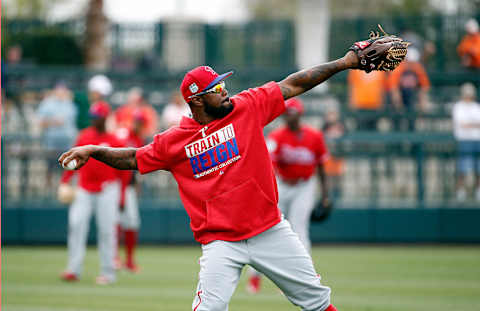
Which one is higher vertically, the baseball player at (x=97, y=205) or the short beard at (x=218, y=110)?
the short beard at (x=218, y=110)

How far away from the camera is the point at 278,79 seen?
20.8 m

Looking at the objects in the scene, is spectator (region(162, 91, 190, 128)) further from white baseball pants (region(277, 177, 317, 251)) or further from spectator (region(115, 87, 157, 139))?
white baseball pants (region(277, 177, 317, 251))

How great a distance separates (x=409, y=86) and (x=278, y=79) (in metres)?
3.83

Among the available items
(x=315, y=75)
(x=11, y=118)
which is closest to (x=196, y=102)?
(x=315, y=75)

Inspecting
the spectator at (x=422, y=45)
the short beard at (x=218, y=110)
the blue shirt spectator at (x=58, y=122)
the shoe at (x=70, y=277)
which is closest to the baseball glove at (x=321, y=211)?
the shoe at (x=70, y=277)

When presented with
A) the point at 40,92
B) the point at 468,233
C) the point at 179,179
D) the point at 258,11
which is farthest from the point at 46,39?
the point at 258,11

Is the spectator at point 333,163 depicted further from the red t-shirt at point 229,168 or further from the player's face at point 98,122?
the red t-shirt at point 229,168

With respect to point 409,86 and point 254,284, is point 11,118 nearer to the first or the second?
point 409,86

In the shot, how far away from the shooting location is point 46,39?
24641mm

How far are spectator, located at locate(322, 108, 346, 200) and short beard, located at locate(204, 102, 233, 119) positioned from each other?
10459mm

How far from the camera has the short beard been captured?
5863 millimetres

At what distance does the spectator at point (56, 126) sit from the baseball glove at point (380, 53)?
38.6 feet

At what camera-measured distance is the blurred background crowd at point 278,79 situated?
1641cm

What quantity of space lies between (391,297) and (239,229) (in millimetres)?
4513
